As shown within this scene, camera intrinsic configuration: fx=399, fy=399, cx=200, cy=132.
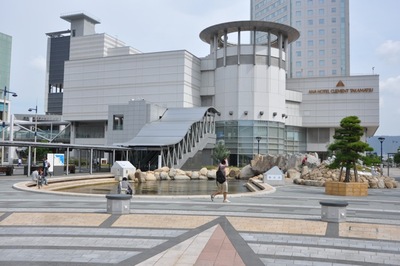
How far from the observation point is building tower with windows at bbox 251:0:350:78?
103 meters

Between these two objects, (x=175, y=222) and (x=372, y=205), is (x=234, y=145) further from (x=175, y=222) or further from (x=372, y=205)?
(x=175, y=222)

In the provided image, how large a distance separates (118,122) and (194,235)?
53581mm

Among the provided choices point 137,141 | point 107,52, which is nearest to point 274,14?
point 107,52

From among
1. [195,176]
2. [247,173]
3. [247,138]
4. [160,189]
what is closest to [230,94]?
[247,138]

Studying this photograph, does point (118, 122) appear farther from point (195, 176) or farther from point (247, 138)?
point (195, 176)

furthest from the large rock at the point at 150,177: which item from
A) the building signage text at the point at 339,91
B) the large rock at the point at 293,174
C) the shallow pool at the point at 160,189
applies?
the building signage text at the point at 339,91

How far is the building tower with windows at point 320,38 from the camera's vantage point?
103 m

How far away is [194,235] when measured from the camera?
1068 cm

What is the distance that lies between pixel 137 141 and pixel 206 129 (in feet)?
47.0

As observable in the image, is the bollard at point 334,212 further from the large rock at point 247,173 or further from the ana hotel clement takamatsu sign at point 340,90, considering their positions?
Result: the ana hotel clement takamatsu sign at point 340,90

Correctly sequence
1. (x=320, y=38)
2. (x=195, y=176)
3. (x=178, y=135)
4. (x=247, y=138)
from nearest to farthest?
(x=195, y=176)
(x=178, y=135)
(x=247, y=138)
(x=320, y=38)

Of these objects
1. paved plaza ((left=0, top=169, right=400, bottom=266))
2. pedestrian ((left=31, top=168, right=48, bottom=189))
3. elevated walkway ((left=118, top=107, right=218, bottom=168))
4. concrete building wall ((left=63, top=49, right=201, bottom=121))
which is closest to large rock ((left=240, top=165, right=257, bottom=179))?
elevated walkway ((left=118, top=107, right=218, bottom=168))

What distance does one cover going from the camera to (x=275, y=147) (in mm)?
69750

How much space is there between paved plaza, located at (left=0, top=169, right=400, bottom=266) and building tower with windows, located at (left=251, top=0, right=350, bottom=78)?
308ft
